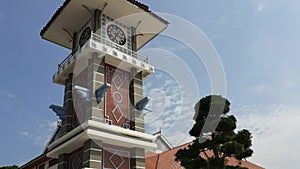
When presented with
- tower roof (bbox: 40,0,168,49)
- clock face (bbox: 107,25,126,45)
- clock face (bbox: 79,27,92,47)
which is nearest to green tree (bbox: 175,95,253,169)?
clock face (bbox: 107,25,126,45)

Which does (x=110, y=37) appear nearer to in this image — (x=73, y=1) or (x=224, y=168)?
(x=73, y=1)

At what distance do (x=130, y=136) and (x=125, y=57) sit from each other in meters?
3.69

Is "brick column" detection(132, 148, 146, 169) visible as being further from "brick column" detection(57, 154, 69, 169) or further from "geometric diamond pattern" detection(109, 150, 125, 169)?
"brick column" detection(57, 154, 69, 169)

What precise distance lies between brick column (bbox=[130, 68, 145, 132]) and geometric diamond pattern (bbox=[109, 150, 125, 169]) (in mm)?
1351

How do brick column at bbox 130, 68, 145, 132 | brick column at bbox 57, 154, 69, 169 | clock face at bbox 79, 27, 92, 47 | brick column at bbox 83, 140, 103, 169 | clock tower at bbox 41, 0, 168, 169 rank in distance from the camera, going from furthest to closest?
clock face at bbox 79, 27, 92, 47, brick column at bbox 130, 68, 145, 132, brick column at bbox 57, 154, 69, 169, clock tower at bbox 41, 0, 168, 169, brick column at bbox 83, 140, 103, 169

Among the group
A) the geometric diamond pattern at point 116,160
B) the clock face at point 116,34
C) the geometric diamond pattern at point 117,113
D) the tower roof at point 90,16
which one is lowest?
the geometric diamond pattern at point 116,160

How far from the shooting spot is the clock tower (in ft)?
44.7

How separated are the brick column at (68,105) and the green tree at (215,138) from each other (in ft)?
17.0

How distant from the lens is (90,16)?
16.4 metres

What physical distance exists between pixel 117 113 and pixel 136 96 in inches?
53.4

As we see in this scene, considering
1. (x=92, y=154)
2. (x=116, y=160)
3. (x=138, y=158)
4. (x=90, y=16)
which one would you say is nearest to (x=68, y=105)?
(x=92, y=154)

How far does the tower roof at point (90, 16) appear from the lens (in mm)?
15703

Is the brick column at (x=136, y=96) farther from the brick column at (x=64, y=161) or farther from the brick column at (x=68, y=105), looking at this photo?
the brick column at (x=64, y=161)

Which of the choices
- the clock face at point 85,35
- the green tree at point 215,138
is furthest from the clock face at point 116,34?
the green tree at point 215,138
